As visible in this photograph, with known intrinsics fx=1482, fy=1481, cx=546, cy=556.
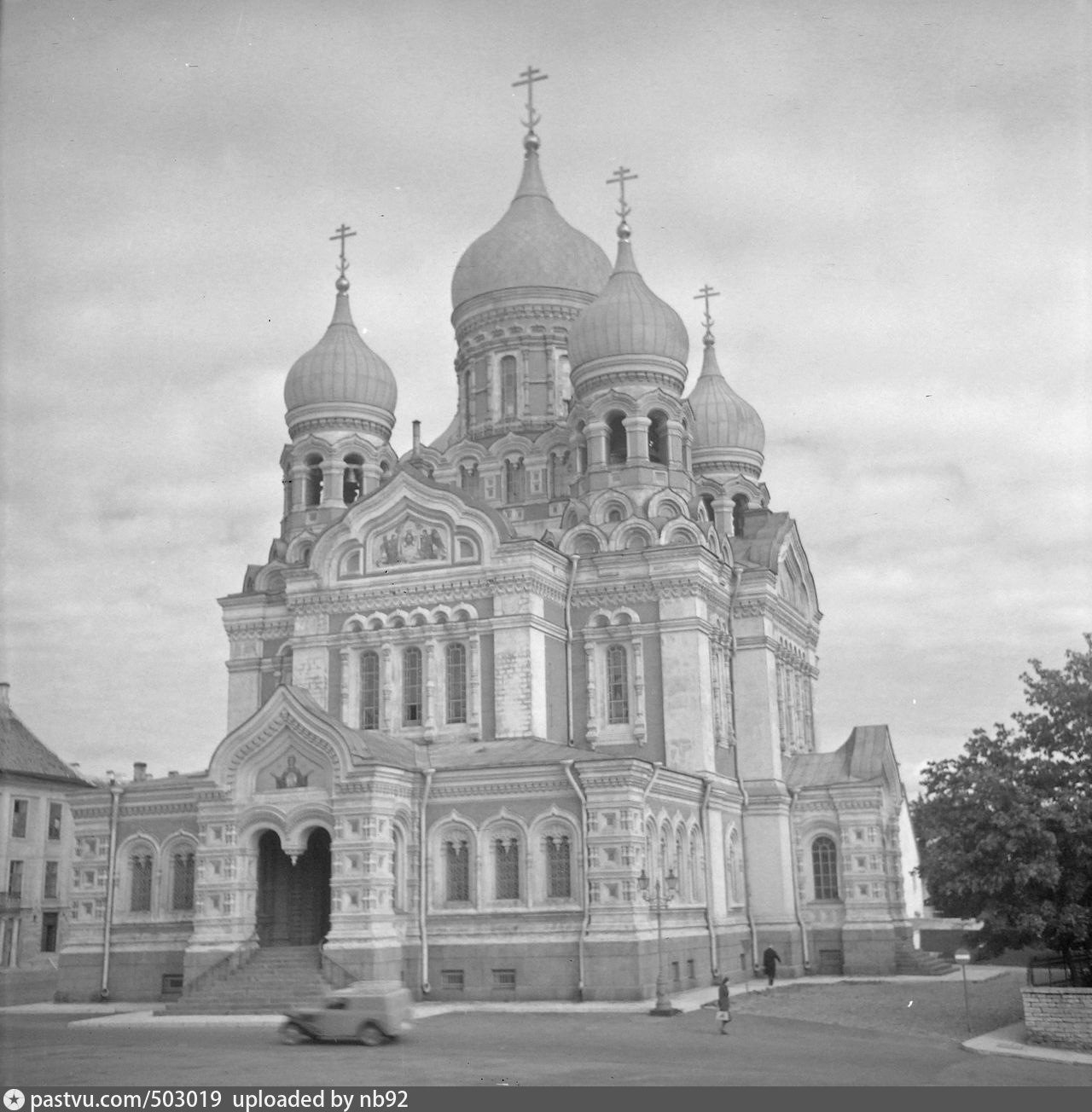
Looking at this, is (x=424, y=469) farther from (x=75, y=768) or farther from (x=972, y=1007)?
(x=75, y=768)

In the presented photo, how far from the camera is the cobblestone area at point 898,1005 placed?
81.6ft

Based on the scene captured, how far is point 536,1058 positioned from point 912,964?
19.4m

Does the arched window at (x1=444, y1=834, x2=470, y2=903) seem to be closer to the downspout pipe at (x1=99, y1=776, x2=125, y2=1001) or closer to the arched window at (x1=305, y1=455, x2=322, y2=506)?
the downspout pipe at (x1=99, y1=776, x2=125, y2=1001)

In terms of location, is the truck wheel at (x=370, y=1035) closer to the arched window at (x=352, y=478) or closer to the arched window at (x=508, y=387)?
the arched window at (x=352, y=478)

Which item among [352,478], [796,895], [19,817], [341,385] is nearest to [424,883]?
[796,895]

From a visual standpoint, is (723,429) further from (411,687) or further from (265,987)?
(265,987)

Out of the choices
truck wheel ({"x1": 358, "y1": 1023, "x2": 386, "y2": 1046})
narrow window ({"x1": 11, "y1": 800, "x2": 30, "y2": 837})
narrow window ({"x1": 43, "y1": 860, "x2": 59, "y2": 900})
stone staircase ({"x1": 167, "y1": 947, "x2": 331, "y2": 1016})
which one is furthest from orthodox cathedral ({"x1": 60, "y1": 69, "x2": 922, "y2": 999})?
narrow window ({"x1": 43, "y1": 860, "x2": 59, "y2": 900})

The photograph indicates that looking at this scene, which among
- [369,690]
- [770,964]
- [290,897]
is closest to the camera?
[290,897]

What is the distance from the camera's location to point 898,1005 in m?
28.3

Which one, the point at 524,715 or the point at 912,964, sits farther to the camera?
the point at 912,964

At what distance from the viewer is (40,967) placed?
48031 mm

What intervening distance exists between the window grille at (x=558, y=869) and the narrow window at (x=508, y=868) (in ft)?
2.25

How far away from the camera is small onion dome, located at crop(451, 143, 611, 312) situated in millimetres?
43688
